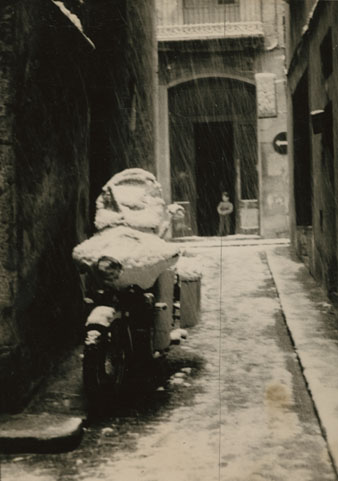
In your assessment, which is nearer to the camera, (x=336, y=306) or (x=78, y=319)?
(x=78, y=319)

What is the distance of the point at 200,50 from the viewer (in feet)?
64.1

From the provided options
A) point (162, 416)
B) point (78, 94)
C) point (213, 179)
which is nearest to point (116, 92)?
point (78, 94)

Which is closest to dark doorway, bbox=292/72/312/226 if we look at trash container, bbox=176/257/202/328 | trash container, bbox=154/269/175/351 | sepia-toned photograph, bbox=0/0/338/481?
sepia-toned photograph, bbox=0/0/338/481

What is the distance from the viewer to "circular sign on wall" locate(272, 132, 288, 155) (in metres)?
18.7

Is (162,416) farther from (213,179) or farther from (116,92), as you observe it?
(213,179)

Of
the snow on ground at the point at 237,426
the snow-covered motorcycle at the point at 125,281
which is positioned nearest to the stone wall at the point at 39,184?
the snow-covered motorcycle at the point at 125,281

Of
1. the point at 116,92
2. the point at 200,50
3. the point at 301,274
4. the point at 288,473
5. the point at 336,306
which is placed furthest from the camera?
the point at 200,50

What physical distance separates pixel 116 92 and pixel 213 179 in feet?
38.7

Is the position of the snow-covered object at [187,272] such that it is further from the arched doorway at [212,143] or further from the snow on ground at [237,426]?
the arched doorway at [212,143]

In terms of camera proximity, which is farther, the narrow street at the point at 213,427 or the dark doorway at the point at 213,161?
the dark doorway at the point at 213,161

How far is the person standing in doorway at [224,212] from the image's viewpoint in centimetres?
1927

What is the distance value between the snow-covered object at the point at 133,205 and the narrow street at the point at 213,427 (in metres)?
1.53

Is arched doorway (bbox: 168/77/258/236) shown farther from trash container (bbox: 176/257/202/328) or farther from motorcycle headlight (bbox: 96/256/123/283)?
motorcycle headlight (bbox: 96/256/123/283)

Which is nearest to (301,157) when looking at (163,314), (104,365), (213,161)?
(163,314)
